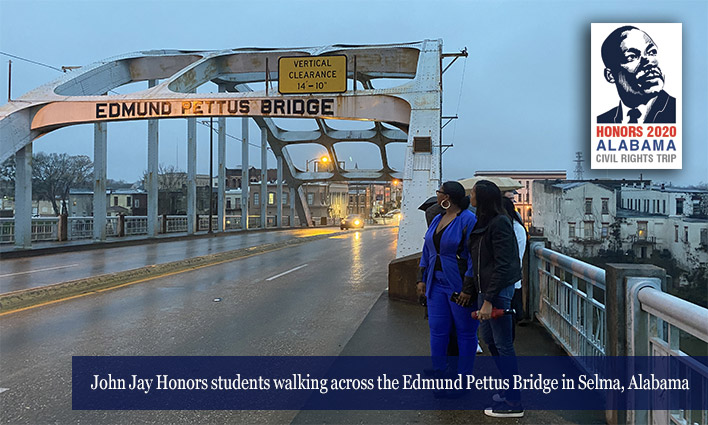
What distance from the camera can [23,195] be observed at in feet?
63.5

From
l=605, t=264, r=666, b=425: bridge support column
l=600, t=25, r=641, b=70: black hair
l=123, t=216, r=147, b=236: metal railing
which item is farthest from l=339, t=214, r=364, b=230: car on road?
l=605, t=264, r=666, b=425: bridge support column

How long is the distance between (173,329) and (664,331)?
19.6ft

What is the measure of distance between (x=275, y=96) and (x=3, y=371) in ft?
41.4

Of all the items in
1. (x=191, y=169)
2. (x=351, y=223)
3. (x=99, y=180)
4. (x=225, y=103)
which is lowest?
(x=351, y=223)

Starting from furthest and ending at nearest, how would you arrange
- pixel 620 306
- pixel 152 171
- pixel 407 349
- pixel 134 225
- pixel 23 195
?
pixel 134 225
pixel 152 171
pixel 23 195
pixel 407 349
pixel 620 306

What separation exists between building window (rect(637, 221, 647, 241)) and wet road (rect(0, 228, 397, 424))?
6.87 metres

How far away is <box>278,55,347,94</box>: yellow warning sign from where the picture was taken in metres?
16.3

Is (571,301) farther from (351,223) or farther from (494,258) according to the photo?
(351,223)

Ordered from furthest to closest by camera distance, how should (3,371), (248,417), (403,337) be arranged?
1. (403,337)
2. (3,371)
3. (248,417)

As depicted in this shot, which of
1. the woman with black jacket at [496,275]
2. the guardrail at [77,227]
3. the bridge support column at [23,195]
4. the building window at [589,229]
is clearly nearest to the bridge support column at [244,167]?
the guardrail at [77,227]

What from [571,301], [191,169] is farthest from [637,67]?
[191,169]

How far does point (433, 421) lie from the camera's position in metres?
3.74

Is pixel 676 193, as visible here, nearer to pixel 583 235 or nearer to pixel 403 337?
pixel 583 235

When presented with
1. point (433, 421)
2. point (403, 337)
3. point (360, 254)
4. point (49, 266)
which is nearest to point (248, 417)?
point (433, 421)
